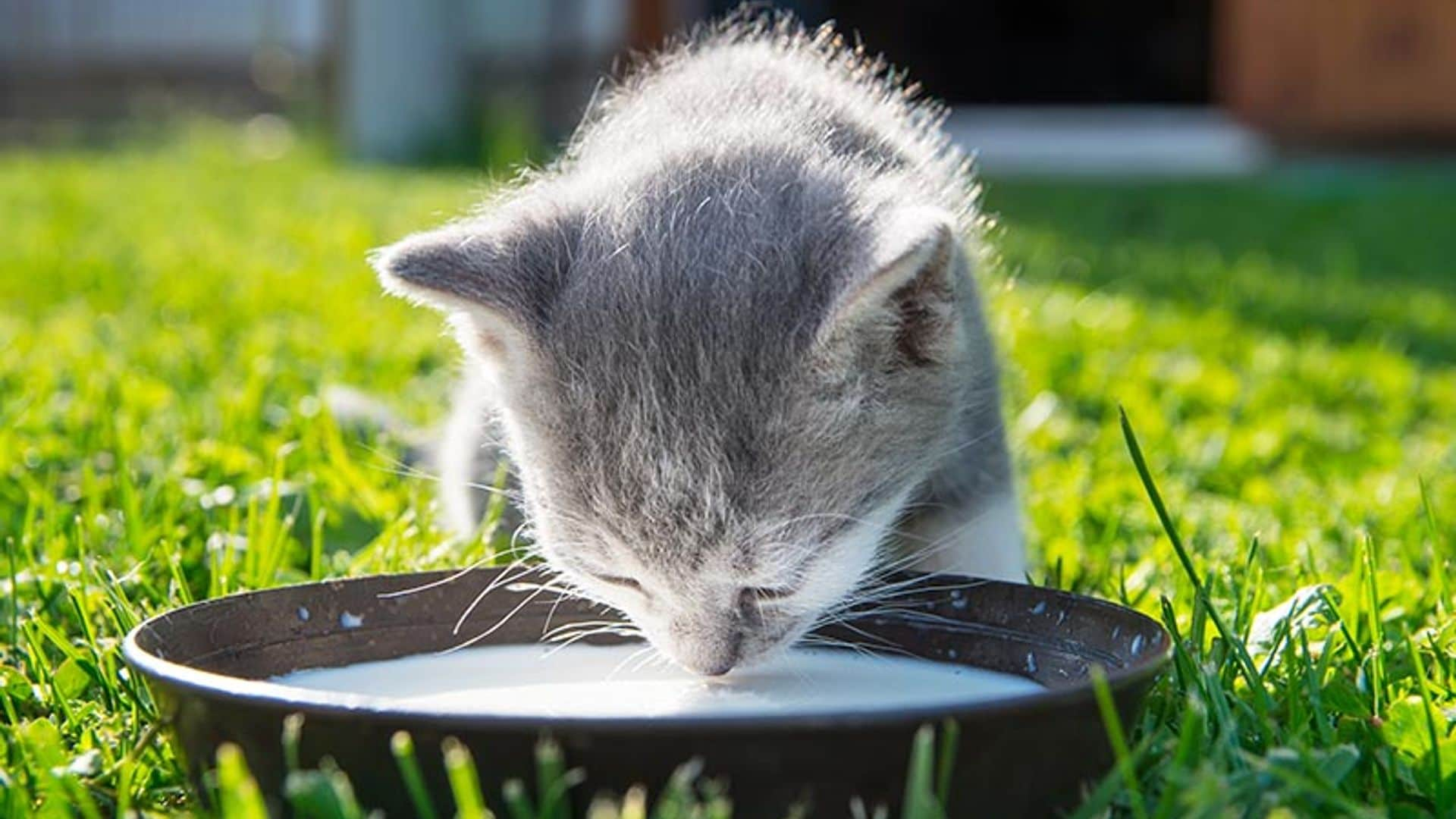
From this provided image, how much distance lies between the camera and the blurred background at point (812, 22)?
38.5 ft

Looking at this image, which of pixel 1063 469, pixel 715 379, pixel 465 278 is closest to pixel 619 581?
pixel 715 379

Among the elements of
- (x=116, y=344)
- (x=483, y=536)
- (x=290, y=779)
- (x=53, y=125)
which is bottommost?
(x=53, y=125)

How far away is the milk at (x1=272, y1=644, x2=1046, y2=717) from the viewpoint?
7.18 ft

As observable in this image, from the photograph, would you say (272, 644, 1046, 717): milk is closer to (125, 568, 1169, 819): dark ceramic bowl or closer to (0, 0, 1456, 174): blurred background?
(125, 568, 1169, 819): dark ceramic bowl

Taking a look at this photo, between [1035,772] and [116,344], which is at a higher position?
[1035,772]

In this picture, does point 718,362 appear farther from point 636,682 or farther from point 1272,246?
point 1272,246

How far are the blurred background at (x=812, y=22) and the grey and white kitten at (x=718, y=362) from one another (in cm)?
739

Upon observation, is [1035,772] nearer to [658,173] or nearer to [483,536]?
[658,173]

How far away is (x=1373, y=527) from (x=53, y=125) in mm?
13556

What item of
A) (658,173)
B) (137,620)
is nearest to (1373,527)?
(658,173)

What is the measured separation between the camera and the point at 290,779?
1656 mm

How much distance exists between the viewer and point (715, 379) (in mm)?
2322

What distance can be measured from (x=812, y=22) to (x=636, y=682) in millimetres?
11799

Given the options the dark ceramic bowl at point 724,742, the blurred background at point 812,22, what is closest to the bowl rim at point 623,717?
the dark ceramic bowl at point 724,742
